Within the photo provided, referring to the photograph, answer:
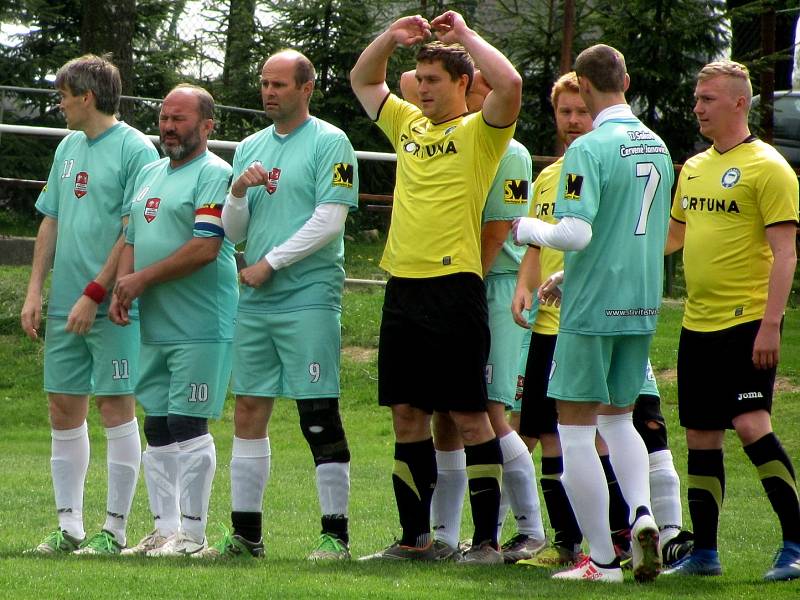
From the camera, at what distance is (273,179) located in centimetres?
638

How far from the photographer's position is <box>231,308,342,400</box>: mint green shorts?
20.5ft

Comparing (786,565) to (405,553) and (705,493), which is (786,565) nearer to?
(705,493)

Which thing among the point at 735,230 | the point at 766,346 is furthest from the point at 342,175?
the point at 766,346

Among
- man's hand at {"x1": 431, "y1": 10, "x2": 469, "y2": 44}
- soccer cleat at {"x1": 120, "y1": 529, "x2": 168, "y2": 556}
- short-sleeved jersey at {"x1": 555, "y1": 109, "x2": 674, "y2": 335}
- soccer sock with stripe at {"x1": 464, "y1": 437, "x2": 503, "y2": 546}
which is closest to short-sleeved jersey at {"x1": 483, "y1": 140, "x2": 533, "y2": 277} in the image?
man's hand at {"x1": 431, "y1": 10, "x2": 469, "y2": 44}

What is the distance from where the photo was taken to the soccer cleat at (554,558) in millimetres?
6078

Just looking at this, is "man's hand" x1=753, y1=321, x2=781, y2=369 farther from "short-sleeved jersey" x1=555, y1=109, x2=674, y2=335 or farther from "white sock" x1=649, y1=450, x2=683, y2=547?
"white sock" x1=649, y1=450, x2=683, y2=547

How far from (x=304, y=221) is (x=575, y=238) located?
59.0 inches

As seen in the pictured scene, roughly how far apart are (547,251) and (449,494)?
132cm

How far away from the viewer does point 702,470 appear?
6.02m

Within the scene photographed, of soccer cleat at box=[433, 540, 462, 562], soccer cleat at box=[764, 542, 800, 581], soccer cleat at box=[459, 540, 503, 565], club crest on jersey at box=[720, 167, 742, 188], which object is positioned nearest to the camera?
soccer cleat at box=[764, 542, 800, 581]

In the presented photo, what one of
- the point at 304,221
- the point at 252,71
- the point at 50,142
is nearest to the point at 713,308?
the point at 304,221

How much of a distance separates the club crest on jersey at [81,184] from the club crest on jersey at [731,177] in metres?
3.21

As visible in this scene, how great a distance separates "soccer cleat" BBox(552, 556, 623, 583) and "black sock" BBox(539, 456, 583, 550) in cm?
72

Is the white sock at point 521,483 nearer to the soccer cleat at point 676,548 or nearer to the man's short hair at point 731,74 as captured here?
the soccer cleat at point 676,548
